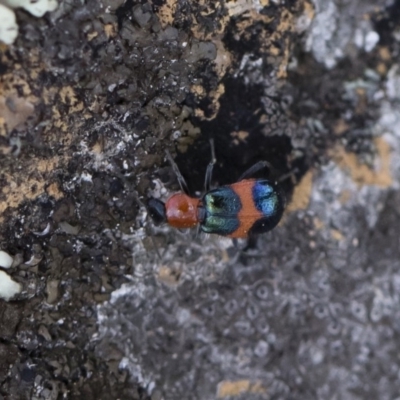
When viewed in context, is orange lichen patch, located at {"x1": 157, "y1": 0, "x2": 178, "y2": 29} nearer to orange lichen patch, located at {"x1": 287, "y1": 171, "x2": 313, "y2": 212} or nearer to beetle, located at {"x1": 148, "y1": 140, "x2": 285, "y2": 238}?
beetle, located at {"x1": 148, "y1": 140, "x2": 285, "y2": 238}

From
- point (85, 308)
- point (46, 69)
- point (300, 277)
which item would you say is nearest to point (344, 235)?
point (300, 277)

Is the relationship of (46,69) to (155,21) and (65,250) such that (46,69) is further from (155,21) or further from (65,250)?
(65,250)

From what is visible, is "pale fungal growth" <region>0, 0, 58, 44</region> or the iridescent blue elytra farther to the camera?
the iridescent blue elytra

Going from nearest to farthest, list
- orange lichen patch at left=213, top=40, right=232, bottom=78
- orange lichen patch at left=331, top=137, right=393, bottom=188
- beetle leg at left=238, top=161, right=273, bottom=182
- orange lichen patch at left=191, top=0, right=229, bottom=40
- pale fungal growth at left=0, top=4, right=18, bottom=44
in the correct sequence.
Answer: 1. pale fungal growth at left=0, top=4, right=18, bottom=44
2. orange lichen patch at left=191, top=0, right=229, bottom=40
3. orange lichen patch at left=213, top=40, right=232, bottom=78
4. beetle leg at left=238, top=161, right=273, bottom=182
5. orange lichen patch at left=331, top=137, right=393, bottom=188

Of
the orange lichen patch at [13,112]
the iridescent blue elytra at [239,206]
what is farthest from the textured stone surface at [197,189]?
the iridescent blue elytra at [239,206]

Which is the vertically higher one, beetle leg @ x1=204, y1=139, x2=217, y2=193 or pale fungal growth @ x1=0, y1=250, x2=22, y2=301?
beetle leg @ x1=204, y1=139, x2=217, y2=193

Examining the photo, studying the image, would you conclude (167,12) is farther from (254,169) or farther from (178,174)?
(254,169)

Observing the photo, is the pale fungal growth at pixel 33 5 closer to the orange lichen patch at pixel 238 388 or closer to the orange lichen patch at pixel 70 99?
the orange lichen patch at pixel 70 99

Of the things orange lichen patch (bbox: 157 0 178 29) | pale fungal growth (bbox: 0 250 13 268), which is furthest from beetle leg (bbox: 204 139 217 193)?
pale fungal growth (bbox: 0 250 13 268)
